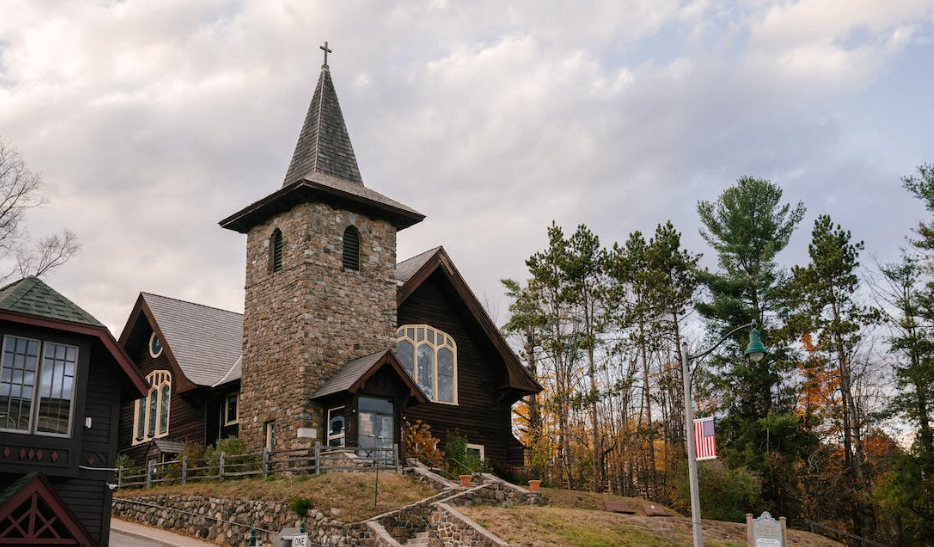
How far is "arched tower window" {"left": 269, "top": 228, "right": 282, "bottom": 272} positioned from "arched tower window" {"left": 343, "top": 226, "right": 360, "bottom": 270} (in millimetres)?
2318

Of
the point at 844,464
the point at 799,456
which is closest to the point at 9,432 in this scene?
the point at 799,456

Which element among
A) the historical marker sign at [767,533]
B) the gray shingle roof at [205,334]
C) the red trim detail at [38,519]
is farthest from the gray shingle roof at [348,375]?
the historical marker sign at [767,533]

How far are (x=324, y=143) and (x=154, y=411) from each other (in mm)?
12564

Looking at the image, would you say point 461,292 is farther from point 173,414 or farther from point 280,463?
point 173,414

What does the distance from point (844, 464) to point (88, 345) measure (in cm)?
3426

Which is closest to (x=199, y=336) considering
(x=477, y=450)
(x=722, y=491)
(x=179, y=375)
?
(x=179, y=375)

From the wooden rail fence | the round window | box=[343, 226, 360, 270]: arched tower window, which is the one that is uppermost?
box=[343, 226, 360, 270]: arched tower window

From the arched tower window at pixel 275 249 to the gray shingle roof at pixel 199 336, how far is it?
513 cm

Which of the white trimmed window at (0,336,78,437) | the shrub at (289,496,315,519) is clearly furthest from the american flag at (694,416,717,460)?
the white trimmed window at (0,336,78,437)

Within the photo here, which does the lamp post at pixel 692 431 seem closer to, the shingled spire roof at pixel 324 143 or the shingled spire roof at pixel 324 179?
the shingled spire roof at pixel 324 179

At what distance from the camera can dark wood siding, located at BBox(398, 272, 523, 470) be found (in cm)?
3212

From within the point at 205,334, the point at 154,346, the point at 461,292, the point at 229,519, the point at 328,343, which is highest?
the point at 461,292

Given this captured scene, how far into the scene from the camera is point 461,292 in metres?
32.5

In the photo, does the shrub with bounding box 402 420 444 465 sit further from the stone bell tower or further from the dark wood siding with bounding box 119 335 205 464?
the dark wood siding with bounding box 119 335 205 464
